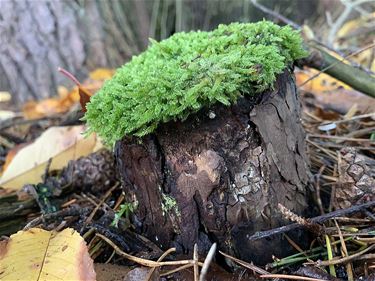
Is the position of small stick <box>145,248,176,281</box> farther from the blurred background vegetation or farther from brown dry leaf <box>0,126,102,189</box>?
the blurred background vegetation

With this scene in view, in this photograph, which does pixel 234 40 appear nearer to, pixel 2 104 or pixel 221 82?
pixel 221 82

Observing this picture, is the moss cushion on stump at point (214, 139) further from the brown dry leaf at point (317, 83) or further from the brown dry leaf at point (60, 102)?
the brown dry leaf at point (60, 102)

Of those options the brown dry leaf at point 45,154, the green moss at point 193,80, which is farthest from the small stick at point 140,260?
the brown dry leaf at point 45,154

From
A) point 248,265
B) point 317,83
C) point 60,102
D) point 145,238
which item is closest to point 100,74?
point 60,102

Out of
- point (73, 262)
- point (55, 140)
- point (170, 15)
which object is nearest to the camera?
point (73, 262)

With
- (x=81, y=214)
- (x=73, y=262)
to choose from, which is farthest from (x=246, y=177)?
(x=81, y=214)
